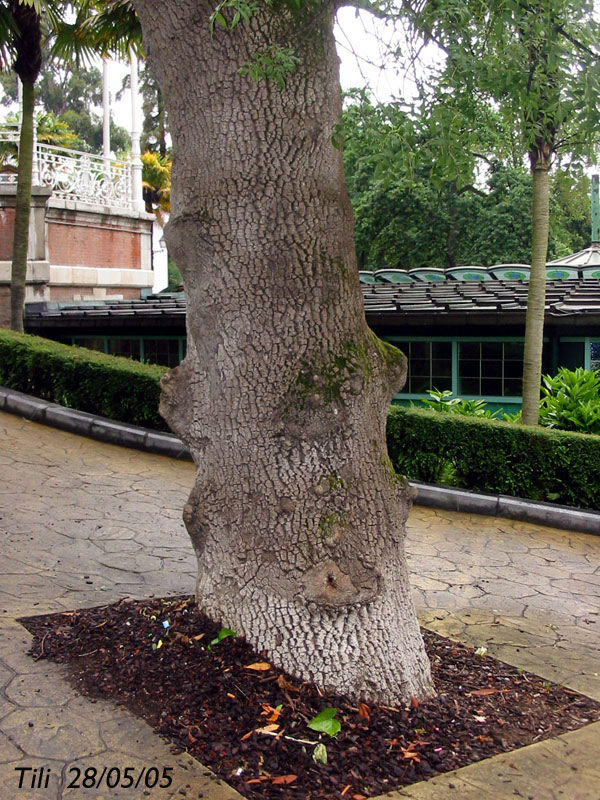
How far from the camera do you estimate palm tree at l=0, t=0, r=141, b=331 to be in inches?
541

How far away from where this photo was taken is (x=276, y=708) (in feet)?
12.6

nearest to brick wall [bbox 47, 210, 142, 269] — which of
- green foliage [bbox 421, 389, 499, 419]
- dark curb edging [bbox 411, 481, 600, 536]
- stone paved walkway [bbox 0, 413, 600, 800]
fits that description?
stone paved walkway [bbox 0, 413, 600, 800]

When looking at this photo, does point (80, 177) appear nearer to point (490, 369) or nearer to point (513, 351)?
point (490, 369)

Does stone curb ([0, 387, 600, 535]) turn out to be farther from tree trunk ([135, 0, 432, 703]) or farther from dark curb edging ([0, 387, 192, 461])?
tree trunk ([135, 0, 432, 703])

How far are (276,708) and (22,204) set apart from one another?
13063 millimetres

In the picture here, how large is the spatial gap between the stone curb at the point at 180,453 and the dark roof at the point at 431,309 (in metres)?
3.49

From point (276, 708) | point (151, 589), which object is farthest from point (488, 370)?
point (276, 708)

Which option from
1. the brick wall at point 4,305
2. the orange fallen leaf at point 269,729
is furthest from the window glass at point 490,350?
the brick wall at point 4,305

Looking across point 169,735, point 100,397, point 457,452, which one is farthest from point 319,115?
point 100,397

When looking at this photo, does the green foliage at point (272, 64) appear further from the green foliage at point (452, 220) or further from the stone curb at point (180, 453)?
the green foliage at point (452, 220)

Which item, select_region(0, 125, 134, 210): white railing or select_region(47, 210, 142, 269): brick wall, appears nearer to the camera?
select_region(0, 125, 134, 210): white railing

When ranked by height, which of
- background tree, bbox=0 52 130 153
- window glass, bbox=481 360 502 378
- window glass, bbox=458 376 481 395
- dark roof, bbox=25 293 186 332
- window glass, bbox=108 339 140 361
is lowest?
window glass, bbox=458 376 481 395

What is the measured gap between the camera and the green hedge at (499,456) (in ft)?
29.8

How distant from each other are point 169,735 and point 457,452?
6.37 m
